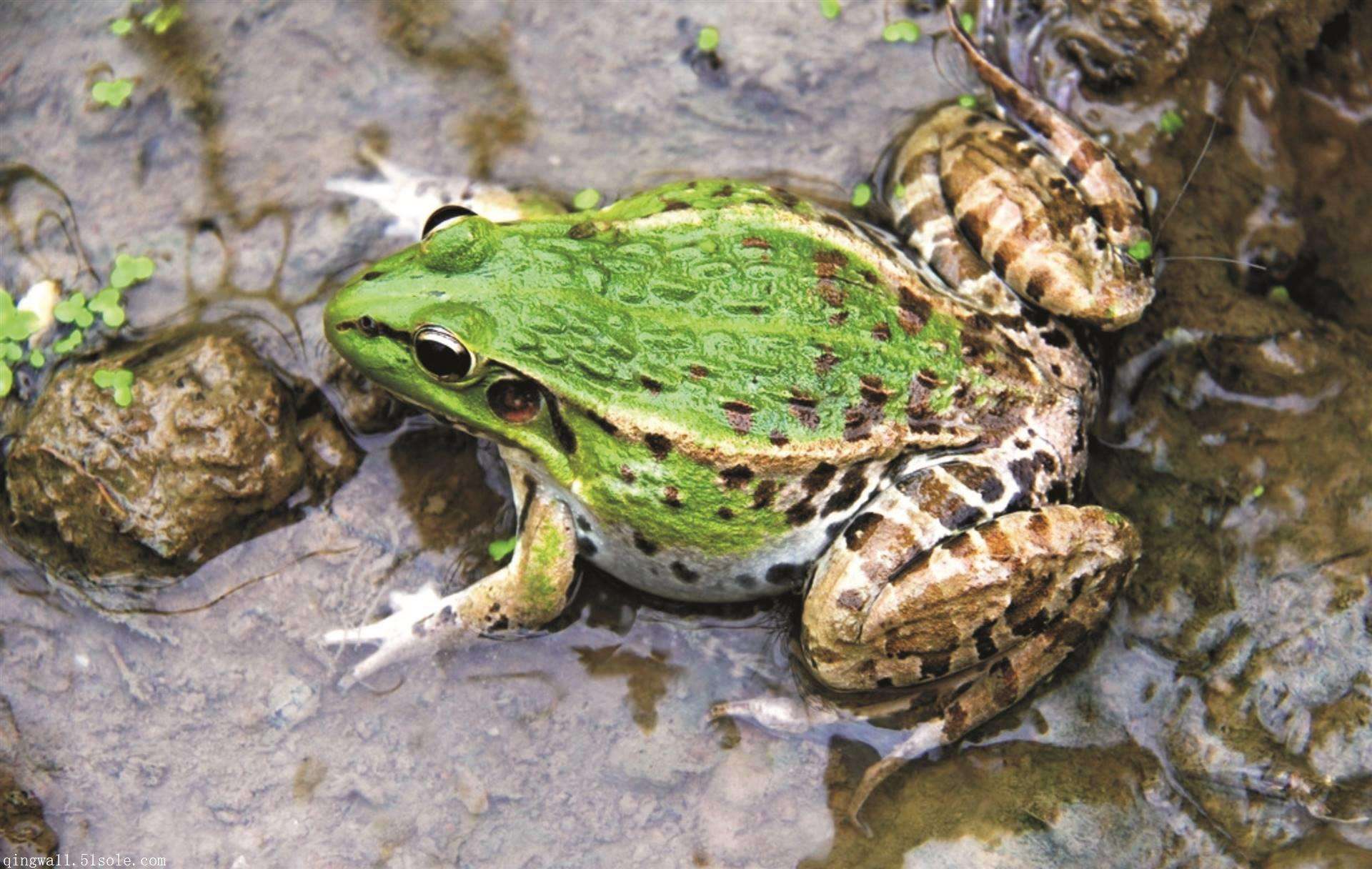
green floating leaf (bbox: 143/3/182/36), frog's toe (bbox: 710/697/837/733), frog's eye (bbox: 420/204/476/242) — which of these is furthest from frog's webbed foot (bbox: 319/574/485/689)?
green floating leaf (bbox: 143/3/182/36)

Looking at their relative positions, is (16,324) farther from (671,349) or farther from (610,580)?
(671,349)

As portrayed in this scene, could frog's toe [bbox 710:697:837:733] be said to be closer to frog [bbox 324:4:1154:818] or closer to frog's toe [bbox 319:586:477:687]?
frog [bbox 324:4:1154:818]

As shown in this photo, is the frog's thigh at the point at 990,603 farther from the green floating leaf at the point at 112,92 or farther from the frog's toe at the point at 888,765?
the green floating leaf at the point at 112,92

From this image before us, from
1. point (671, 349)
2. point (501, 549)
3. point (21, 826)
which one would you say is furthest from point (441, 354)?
point (21, 826)

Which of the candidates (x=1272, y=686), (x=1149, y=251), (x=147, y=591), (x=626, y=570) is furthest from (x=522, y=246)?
(x=1272, y=686)

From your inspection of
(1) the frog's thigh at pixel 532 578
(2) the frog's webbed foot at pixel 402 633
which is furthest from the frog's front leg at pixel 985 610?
(2) the frog's webbed foot at pixel 402 633
